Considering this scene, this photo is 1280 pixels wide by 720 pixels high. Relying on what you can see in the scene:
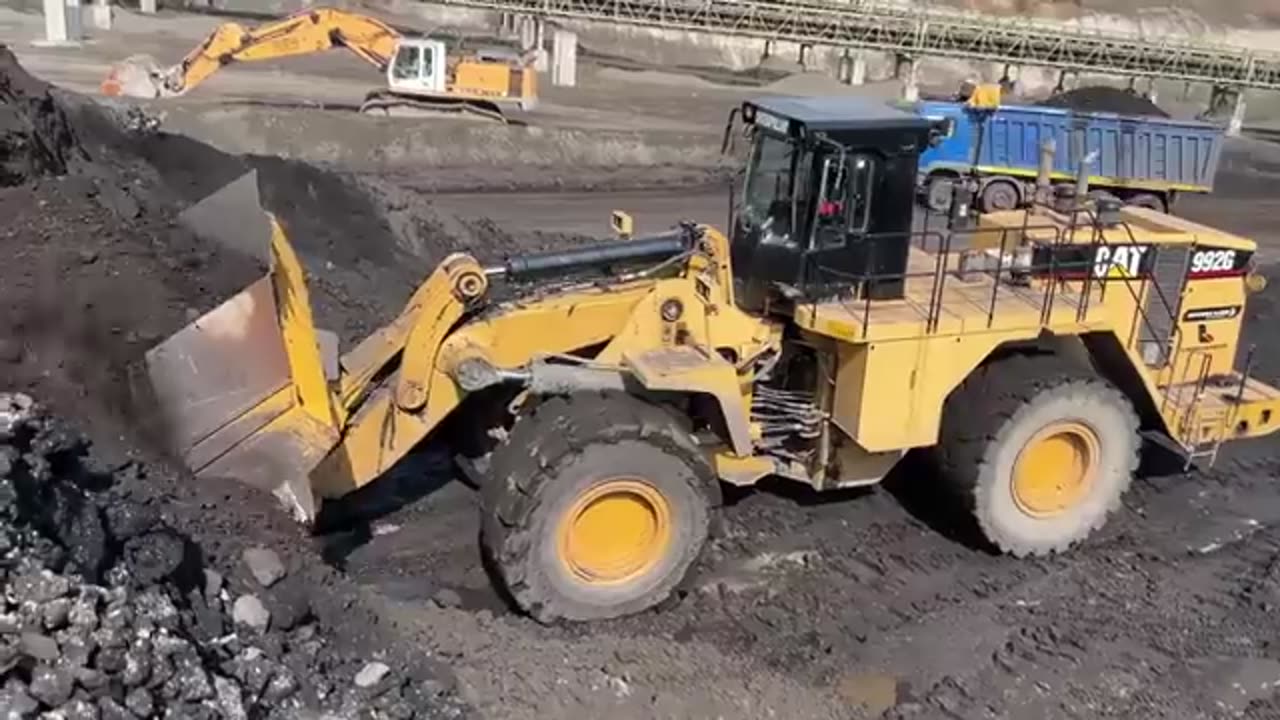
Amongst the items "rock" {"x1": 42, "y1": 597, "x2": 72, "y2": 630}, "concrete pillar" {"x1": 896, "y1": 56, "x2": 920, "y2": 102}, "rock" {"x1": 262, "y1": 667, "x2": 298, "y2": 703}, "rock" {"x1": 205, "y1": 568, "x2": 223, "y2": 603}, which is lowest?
"concrete pillar" {"x1": 896, "y1": 56, "x2": 920, "y2": 102}

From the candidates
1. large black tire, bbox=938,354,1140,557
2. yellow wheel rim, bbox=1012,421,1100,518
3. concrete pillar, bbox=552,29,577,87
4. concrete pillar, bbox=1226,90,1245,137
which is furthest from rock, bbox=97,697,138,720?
concrete pillar, bbox=1226,90,1245,137

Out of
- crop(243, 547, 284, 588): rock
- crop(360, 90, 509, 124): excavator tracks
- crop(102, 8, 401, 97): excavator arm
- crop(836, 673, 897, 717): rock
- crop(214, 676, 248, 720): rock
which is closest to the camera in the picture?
crop(214, 676, 248, 720): rock

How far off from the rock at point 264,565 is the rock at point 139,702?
→ 5.17ft

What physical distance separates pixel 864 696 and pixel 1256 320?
29.5 ft

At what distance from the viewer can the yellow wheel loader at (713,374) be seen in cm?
707

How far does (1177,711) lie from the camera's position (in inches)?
261

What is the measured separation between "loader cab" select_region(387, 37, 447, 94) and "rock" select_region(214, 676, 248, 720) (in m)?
18.5

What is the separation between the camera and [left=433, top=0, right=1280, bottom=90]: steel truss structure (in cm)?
3259

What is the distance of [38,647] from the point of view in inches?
186

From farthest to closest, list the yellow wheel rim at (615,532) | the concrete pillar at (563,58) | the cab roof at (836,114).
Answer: the concrete pillar at (563,58), the cab roof at (836,114), the yellow wheel rim at (615,532)

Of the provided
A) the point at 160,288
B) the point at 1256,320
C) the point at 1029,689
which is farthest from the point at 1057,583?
the point at 1256,320

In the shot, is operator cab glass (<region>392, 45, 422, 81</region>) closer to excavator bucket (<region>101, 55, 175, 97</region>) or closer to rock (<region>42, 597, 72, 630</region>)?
excavator bucket (<region>101, 55, 175, 97</region>)

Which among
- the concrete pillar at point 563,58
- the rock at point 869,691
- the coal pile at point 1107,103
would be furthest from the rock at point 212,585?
the concrete pillar at point 563,58

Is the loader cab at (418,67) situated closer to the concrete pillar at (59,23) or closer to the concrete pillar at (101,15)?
the concrete pillar at (59,23)
